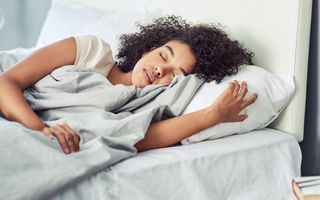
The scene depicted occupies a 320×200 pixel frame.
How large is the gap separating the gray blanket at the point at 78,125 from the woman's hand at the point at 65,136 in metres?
0.01

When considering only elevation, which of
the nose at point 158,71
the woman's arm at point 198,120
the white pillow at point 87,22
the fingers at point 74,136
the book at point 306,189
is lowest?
the book at point 306,189

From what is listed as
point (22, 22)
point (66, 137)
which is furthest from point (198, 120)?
point (22, 22)

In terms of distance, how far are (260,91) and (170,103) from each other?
0.75 feet

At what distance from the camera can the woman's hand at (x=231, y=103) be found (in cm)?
102

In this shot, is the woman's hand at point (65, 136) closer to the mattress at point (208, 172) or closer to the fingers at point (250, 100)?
the mattress at point (208, 172)

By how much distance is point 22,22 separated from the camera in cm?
284

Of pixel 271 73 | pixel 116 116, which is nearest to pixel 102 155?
pixel 116 116

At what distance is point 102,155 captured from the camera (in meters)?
0.81

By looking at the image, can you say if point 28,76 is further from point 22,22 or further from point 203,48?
point 22,22

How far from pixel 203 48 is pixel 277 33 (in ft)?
0.66

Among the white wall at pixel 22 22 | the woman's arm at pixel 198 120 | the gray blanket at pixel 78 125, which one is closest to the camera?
the gray blanket at pixel 78 125

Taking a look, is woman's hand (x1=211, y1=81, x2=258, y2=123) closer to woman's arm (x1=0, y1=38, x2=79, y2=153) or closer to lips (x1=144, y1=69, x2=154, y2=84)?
lips (x1=144, y1=69, x2=154, y2=84)

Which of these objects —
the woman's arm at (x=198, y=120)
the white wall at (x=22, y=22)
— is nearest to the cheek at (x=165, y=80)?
the woman's arm at (x=198, y=120)

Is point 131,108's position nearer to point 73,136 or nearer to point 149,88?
point 149,88
